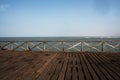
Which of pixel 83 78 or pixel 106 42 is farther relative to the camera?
pixel 106 42

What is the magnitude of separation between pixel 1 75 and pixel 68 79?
2.59 m

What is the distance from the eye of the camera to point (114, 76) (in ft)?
15.0

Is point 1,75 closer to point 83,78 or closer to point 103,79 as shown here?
point 83,78

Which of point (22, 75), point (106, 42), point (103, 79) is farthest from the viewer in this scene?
point (106, 42)

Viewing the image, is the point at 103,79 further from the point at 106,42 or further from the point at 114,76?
the point at 106,42

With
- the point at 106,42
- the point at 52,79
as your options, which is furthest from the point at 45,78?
the point at 106,42

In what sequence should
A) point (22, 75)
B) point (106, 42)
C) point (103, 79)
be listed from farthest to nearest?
point (106, 42)
point (22, 75)
point (103, 79)

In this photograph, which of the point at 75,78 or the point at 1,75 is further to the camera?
the point at 1,75

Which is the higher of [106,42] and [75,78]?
[106,42]

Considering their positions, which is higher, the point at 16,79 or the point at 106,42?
the point at 106,42

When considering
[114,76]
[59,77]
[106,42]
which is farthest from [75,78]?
[106,42]

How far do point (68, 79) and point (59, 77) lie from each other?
35 centimetres

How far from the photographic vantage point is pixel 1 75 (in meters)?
4.86

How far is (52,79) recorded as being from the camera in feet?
14.2
